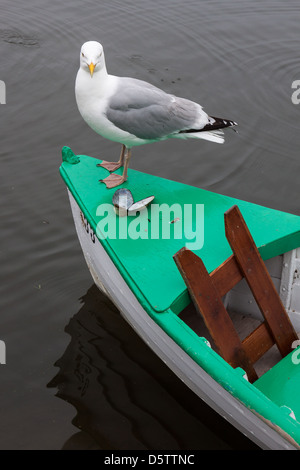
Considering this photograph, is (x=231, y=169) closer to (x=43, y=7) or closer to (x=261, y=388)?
(x=261, y=388)

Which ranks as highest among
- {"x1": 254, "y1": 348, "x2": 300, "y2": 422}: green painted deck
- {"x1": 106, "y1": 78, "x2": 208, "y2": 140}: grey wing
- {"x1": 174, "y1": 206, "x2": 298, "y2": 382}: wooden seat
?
{"x1": 106, "y1": 78, "x2": 208, "y2": 140}: grey wing

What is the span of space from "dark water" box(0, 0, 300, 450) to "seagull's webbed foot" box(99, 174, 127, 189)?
42.1 inches

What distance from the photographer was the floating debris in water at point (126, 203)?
14.2ft

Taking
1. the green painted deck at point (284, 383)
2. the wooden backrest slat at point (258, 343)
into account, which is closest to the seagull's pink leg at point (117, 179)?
the wooden backrest slat at point (258, 343)

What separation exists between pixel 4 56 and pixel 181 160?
2.99 m

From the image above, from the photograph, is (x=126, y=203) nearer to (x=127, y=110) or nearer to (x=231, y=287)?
(x=127, y=110)

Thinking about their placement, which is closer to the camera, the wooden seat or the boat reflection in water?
the wooden seat

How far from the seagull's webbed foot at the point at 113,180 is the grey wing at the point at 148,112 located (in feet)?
1.09

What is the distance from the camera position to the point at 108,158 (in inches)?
261

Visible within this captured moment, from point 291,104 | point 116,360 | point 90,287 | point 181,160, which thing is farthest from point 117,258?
point 291,104

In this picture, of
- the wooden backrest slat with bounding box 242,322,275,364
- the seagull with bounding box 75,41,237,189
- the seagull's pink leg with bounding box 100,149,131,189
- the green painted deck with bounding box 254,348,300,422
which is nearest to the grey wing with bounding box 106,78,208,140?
the seagull with bounding box 75,41,237,189

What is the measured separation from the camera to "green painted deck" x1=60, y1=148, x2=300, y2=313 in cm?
383

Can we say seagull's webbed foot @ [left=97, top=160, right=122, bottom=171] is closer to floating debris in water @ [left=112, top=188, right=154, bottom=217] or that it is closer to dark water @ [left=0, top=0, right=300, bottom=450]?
floating debris in water @ [left=112, top=188, right=154, bottom=217]

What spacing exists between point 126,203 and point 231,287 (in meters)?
0.92
